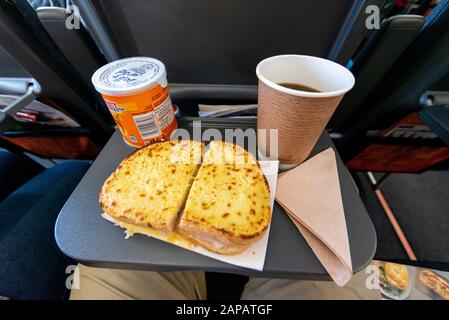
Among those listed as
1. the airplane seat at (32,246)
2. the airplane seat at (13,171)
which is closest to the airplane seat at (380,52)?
the airplane seat at (32,246)

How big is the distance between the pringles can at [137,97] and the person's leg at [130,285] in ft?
1.16

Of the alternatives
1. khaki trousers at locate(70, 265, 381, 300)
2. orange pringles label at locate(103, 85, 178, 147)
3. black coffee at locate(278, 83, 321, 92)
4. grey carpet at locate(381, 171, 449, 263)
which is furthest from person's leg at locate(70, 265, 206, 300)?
grey carpet at locate(381, 171, 449, 263)

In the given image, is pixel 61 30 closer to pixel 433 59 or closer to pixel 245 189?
pixel 245 189

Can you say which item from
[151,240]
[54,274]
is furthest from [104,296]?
[151,240]

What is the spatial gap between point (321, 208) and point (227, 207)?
0.19 meters

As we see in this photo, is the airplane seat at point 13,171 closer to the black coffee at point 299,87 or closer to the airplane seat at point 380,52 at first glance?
the black coffee at point 299,87

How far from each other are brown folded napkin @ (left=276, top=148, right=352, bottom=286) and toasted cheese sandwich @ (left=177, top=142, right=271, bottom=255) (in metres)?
0.07

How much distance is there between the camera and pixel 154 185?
41 cm

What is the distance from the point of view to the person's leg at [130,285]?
531 millimetres

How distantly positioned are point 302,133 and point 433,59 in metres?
0.41

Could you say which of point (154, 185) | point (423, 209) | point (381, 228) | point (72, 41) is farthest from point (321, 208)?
point (423, 209)

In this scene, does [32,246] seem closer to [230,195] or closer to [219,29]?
[230,195]

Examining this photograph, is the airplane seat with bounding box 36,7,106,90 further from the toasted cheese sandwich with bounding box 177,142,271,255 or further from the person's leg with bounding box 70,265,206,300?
the person's leg with bounding box 70,265,206,300

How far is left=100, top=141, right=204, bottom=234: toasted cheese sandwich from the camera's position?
0.38 m
